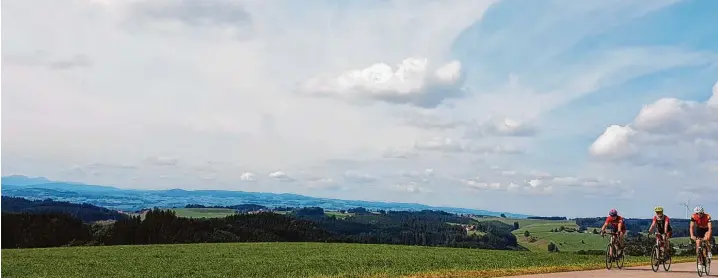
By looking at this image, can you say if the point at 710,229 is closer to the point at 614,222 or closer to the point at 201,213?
the point at 614,222

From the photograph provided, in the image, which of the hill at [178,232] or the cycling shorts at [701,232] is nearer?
the cycling shorts at [701,232]

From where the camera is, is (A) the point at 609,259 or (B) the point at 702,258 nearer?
(B) the point at 702,258

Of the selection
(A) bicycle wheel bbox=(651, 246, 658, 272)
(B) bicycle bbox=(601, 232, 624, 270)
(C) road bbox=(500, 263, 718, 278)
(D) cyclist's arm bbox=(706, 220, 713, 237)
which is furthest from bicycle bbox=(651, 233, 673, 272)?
(D) cyclist's arm bbox=(706, 220, 713, 237)

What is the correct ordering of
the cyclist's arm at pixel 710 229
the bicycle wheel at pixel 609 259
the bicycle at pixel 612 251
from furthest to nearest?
1. the bicycle wheel at pixel 609 259
2. the bicycle at pixel 612 251
3. the cyclist's arm at pixel 710 229

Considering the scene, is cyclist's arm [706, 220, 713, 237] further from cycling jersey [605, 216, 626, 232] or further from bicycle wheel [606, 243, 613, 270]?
bicycle wheel [606, 243, 613, 270]

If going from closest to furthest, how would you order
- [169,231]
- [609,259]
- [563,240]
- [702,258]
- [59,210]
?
[702,258], [609,259], [59,210], [169,231], [563,240]

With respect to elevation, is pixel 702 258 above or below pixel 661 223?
below

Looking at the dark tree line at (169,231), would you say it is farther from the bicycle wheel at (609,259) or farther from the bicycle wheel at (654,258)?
the bicycle wheel at (654,258)

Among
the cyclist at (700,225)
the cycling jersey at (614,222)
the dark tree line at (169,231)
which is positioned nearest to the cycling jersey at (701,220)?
the cyclist at (700,225)

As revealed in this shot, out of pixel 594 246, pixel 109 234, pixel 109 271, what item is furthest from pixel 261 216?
pixel 109 271

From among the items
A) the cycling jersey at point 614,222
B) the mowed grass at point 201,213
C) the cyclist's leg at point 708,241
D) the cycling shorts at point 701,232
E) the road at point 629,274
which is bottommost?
the mowed grass at point 201,213

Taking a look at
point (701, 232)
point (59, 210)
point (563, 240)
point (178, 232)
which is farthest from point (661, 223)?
point (563, 240)

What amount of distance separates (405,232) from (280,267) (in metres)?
126

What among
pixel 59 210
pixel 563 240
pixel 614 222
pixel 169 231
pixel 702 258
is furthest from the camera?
pixel 563 240
